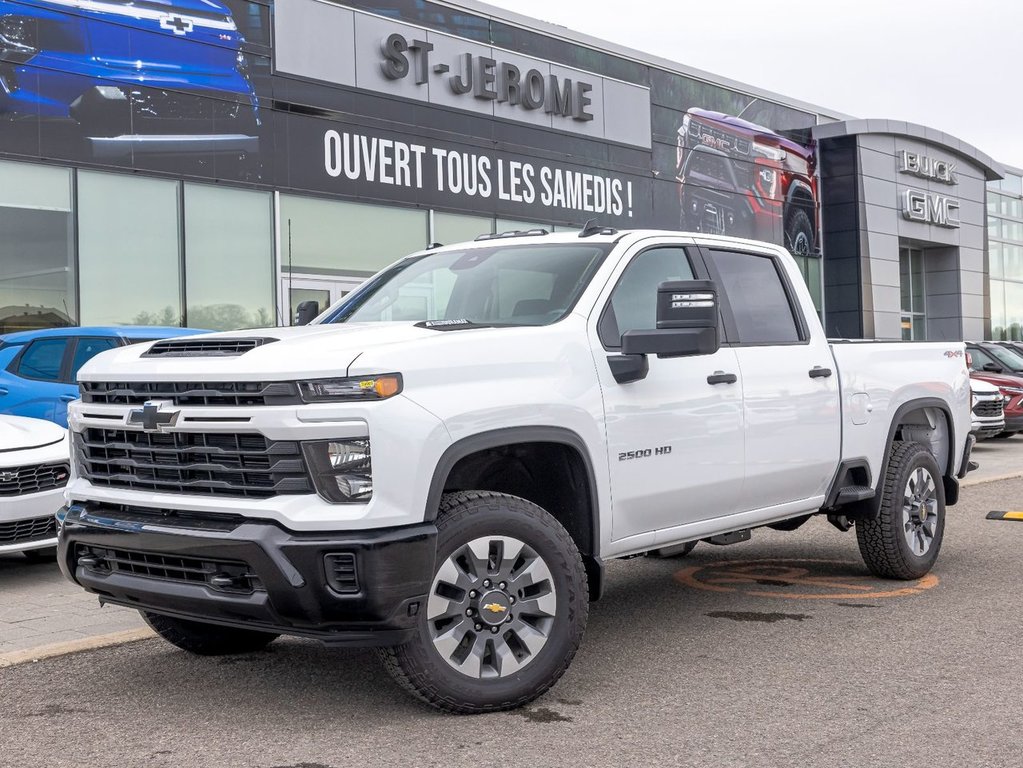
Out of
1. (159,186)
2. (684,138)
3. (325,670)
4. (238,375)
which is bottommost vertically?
(325,670)

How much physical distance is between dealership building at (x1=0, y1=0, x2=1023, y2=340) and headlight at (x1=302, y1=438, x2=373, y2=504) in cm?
1435

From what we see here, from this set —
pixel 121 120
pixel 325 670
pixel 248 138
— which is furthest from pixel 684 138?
pixel 325 670

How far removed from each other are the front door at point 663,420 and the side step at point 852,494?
3.55ft

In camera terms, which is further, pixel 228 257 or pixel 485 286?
pixel 228 257

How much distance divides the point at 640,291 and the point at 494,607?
5.97 feet

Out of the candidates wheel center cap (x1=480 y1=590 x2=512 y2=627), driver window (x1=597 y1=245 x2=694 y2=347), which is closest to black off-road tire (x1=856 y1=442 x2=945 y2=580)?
driver window (x1=597 y1=245 x2=694 y2=347)

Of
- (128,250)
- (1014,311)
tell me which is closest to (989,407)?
(128,250)

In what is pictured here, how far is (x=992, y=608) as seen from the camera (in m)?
6.53

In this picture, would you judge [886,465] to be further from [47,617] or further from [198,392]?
[47,617]

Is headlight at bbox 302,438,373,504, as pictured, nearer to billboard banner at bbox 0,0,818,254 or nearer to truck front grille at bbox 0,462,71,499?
truck front grille at bbox 0,462,71,499

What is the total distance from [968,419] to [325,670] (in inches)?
185

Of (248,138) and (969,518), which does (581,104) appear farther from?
(969,518)

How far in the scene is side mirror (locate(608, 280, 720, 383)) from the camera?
5.10m

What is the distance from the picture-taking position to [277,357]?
4430 mm
